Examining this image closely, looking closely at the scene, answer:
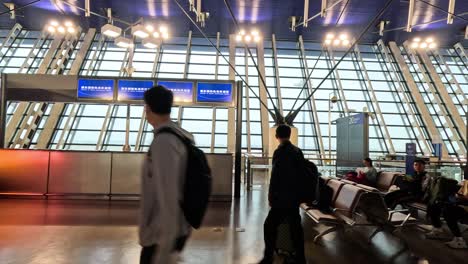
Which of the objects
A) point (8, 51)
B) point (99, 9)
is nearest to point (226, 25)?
point (99, 9)

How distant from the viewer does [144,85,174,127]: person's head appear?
1666 mm

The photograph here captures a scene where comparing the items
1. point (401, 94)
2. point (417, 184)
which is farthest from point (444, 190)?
point (401, 94)

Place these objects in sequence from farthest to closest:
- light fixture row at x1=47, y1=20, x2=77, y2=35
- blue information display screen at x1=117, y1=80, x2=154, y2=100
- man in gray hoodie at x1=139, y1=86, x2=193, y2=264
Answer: light fixture row at x1=47, y1=20, x2=77, y2=35 → blue information display screen at x1=117, y1=80, x2=154, y2=100 → man in gray hoodie at x1=139, y1=86, x2=193, y2=264

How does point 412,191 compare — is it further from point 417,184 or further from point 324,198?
point 324,198

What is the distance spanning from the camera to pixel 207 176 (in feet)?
5.11

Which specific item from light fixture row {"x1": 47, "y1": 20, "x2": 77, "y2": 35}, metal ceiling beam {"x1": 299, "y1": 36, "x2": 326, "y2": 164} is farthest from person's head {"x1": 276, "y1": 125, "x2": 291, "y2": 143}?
light fixture row {"x1": 47, "y1": 20, "x2": 77, "y2": 35}

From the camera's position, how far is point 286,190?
323cm

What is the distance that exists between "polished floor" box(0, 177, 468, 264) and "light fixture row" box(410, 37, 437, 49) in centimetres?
1792

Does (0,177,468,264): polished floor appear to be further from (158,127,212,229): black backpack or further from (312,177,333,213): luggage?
(158,127,212,229): black backpack

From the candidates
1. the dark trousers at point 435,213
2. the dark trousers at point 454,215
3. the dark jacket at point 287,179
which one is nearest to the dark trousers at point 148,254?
the dark jacket at point 287,179

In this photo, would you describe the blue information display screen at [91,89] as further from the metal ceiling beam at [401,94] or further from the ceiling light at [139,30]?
the metal ceiling beam at [401,94]

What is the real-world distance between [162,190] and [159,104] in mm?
460

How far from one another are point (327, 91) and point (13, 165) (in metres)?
15.2

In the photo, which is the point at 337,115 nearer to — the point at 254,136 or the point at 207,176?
the point at 254,136
